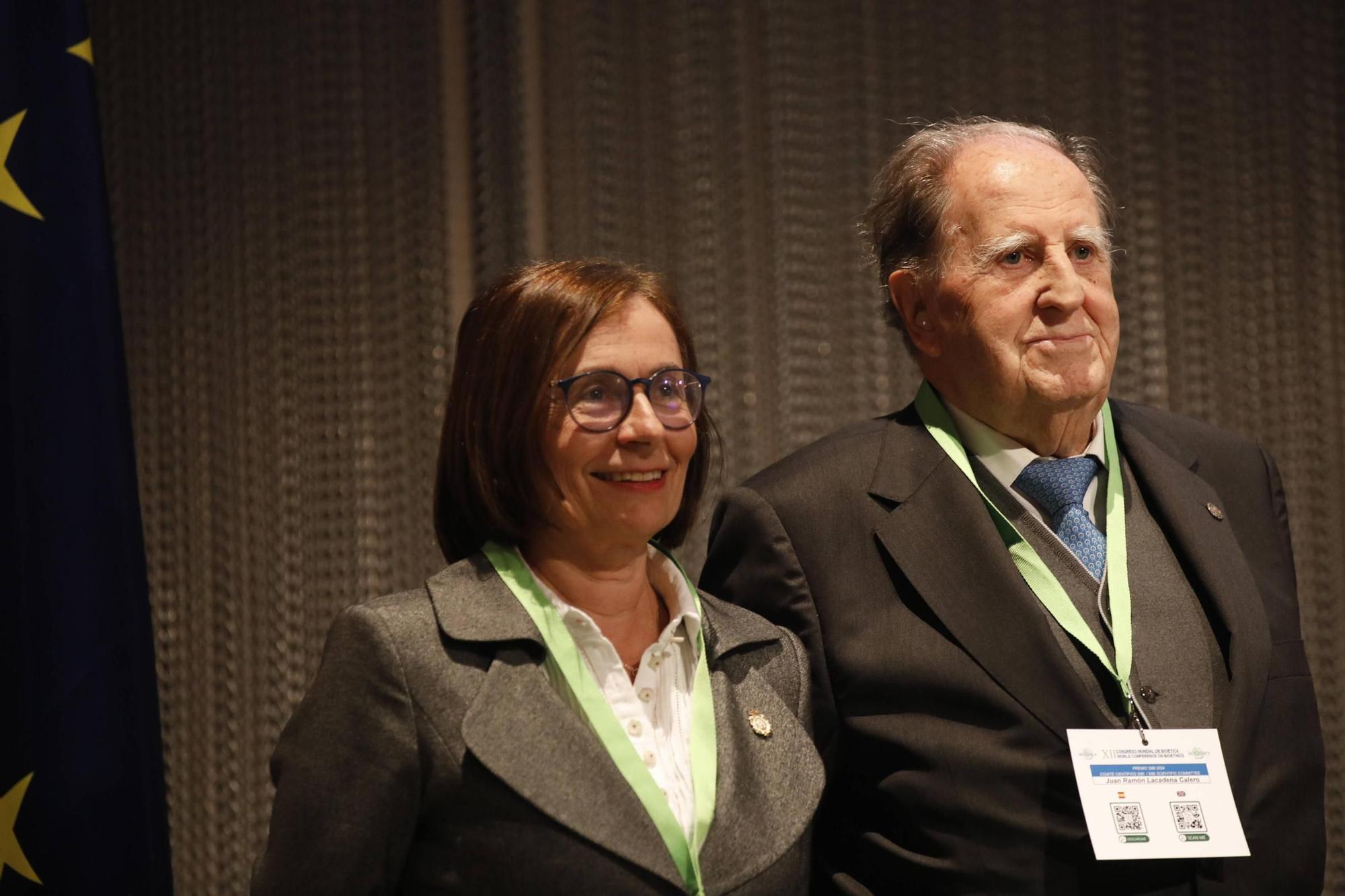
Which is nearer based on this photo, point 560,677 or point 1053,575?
point 560,677

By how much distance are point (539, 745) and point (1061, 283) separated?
104 cm

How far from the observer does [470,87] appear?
3074 mm

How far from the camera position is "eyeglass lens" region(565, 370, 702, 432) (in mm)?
1677

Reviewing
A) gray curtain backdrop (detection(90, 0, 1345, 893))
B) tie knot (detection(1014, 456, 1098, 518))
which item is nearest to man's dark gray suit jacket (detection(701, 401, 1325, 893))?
tie knot (detection(1014, 456, 1098, 518))

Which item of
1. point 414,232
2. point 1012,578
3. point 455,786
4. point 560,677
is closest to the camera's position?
point 455,786

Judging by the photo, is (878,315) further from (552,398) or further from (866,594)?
(552,398)

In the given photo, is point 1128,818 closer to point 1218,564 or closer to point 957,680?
point 957,680

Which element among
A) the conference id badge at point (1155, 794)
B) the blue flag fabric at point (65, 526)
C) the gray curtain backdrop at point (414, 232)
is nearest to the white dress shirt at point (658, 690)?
the conference id badge at point (1155, 794)

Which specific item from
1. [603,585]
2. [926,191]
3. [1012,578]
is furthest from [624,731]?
[926,191]

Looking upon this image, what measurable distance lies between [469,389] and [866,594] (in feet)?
2.07

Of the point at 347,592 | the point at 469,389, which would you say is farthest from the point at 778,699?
the point at 347,592

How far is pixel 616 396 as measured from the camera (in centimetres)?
169

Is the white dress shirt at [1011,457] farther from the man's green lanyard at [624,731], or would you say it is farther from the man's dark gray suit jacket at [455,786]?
the man's dark gray suit jacket at [455,786]

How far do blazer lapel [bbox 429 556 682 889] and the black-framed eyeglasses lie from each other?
246mm
